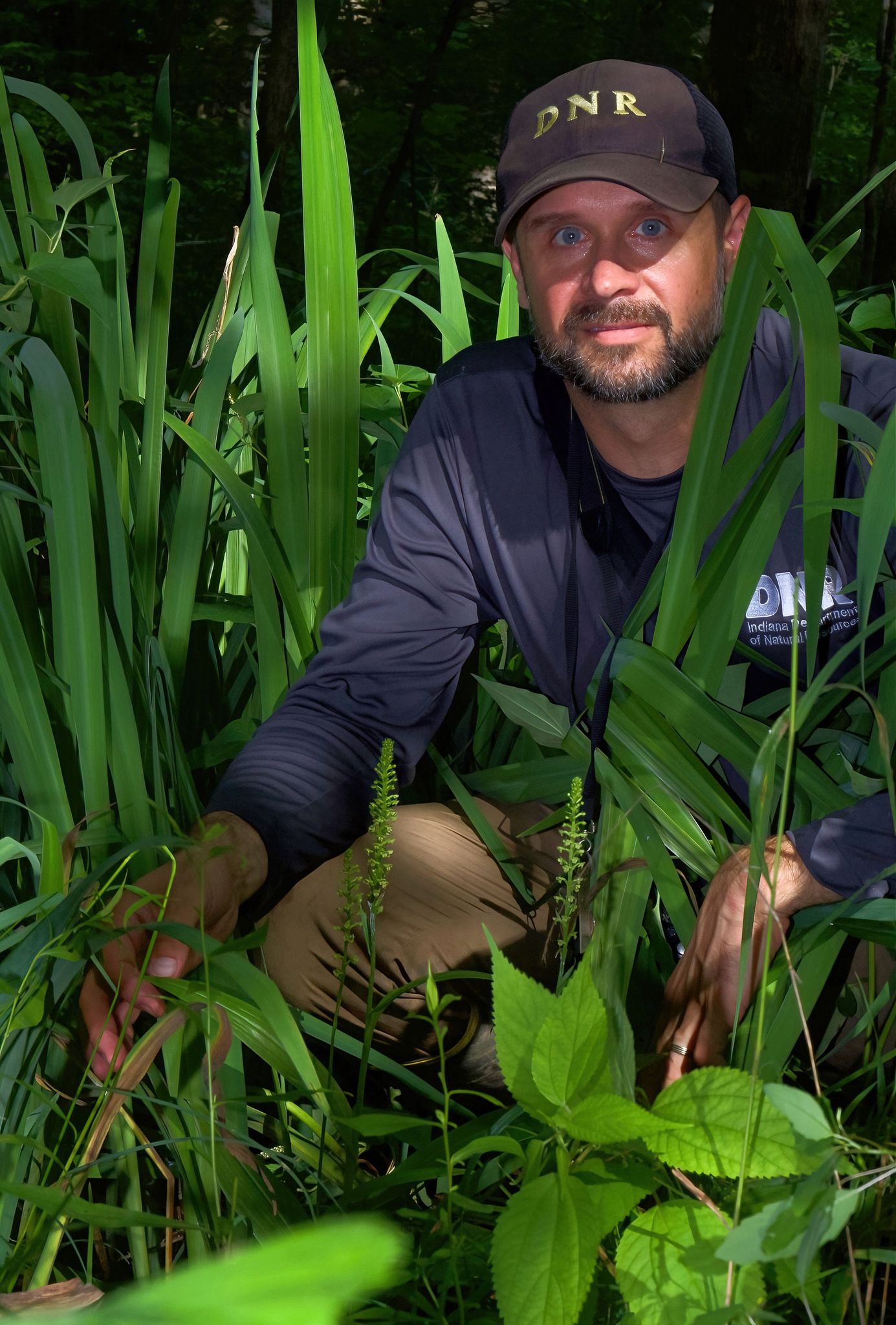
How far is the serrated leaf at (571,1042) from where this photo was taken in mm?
699

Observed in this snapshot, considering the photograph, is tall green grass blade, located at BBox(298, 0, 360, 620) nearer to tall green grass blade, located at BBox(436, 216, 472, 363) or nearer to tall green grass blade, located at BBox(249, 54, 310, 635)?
tall green grass blade, located at BBox(249, 54, 310, 635)

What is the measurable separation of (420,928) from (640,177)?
969mm

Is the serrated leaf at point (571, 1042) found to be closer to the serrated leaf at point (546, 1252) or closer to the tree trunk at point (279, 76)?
the serrated leaf at point (546, 1252)

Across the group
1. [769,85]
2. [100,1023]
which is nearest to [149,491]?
[100,1023]

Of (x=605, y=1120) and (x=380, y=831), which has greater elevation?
(x=380, y=831)

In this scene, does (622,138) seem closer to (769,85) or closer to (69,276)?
(69,276)

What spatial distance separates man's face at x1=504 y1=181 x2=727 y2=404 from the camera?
1480 mm

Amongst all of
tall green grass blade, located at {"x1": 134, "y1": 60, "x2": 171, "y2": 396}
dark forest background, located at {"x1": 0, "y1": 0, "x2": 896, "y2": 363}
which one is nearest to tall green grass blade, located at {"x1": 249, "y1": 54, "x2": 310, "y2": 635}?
tall green grass blade, located at {"x1": 134, "y1": 60, "x2": 171, "y2": 396}

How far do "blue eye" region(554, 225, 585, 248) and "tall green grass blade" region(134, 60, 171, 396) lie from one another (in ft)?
1.65

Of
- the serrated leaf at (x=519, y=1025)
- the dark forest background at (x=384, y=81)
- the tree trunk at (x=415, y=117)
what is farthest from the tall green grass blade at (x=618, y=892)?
the dark forest background at (x=384, y=81)

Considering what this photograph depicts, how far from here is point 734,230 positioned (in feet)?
5.36

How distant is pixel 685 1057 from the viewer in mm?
985

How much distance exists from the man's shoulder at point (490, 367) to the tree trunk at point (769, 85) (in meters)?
2.60

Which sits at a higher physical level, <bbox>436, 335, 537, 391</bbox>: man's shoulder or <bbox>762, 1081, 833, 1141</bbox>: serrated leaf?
<bbox>436, 335, 537, 391</bbox>: man's shoulder
